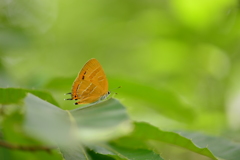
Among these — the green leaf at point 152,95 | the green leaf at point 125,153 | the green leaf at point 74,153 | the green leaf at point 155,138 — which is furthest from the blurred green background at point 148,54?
the green leaf at point 74,153

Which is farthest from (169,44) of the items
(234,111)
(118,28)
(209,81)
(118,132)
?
(118,132)

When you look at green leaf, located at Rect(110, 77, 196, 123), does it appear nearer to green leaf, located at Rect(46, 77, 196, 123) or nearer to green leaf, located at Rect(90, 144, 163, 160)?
green leaf, located at Rect(46, 77, 196, 123)

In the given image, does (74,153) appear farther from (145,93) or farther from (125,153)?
(145,93)

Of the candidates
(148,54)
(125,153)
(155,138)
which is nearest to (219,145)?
(155,138)

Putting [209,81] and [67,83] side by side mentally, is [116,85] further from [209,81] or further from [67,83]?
[209,81]

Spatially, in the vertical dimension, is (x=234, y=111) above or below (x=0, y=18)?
below

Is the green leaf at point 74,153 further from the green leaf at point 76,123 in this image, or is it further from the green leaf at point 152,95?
the green leaf at point 152,95
